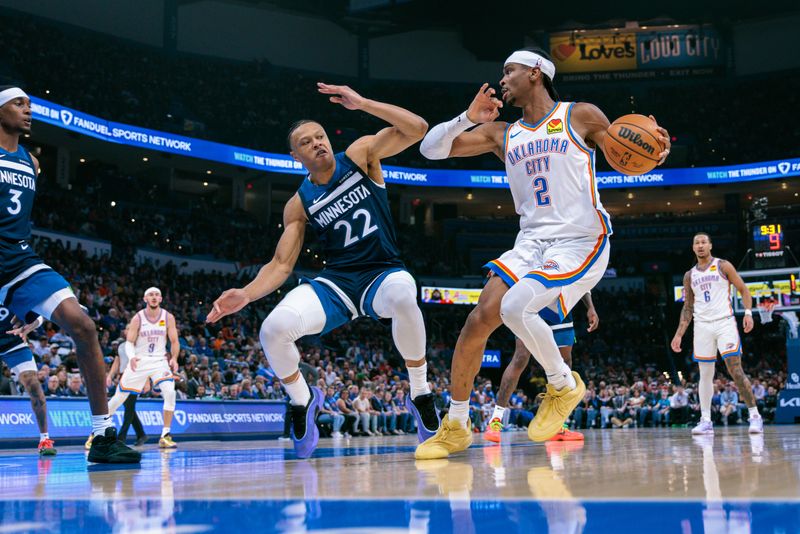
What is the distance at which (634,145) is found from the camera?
4637mm

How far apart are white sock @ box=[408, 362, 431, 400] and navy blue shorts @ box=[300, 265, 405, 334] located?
0.39 meters

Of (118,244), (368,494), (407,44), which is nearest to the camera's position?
(368,494)

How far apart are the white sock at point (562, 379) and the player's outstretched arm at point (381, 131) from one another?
5.20 feet

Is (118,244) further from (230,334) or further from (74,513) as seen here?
(74,513)

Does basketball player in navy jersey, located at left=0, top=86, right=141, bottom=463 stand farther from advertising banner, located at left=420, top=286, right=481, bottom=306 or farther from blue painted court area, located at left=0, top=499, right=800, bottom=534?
advertising banner, located at left=420, top=286, right=481, bottom=306

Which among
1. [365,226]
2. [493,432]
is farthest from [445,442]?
[493,432]

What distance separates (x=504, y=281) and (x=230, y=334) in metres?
15.8

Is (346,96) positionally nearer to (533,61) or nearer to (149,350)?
(533,61)

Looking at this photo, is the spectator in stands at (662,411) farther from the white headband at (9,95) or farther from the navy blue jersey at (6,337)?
the white headband at (9,95)

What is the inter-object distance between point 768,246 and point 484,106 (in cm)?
1895

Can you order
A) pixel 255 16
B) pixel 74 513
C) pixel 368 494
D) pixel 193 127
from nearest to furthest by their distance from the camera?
pixel 74 513
pixel 368 494
pixel 193 127
pixel 255 16

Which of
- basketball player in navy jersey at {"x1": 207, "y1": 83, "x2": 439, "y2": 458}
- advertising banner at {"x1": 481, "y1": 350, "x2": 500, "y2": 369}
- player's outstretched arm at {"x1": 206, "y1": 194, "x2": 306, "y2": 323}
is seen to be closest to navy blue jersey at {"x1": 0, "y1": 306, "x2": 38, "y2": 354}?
player's outstretched arm at {"x1": 206, "y1": 194, "x2": 306, "y2": 323}

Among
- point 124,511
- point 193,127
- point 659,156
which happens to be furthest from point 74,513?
point 193,127

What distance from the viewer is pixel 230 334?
19859 millimetres
